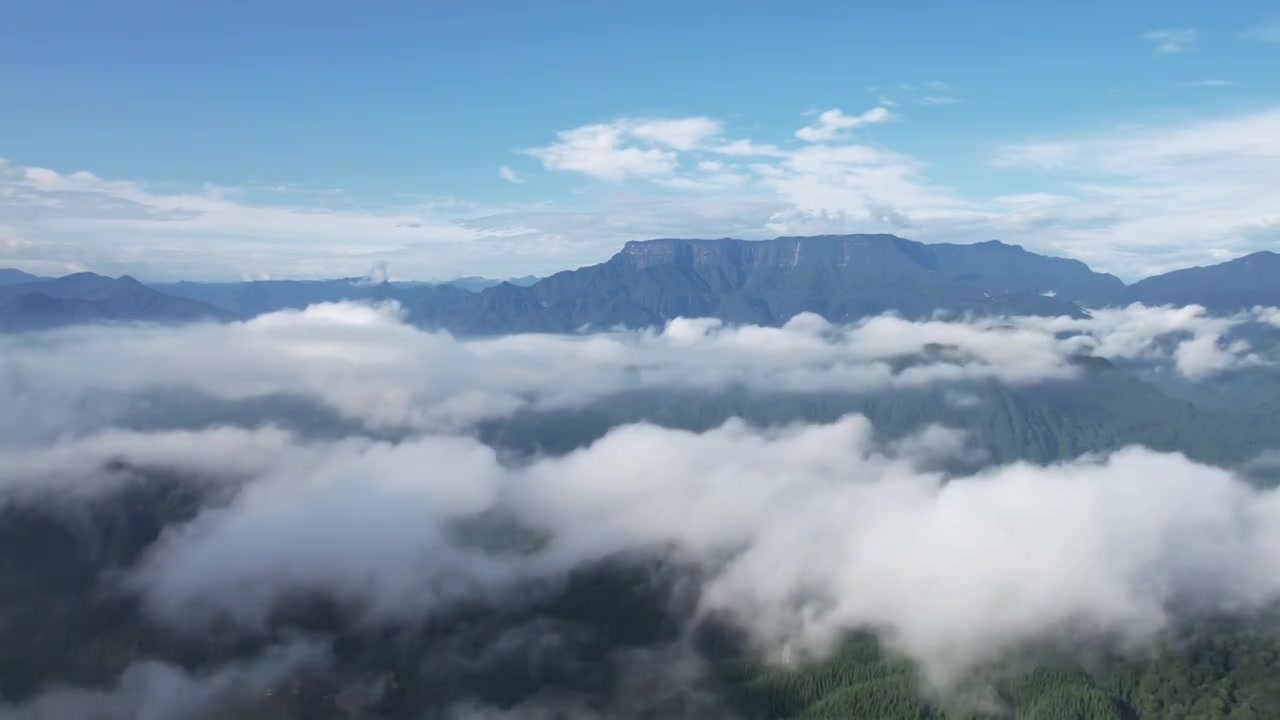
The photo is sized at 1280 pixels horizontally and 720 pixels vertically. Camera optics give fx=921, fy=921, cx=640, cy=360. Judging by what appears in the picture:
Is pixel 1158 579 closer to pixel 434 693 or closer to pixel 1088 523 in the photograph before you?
pixel 1088 523

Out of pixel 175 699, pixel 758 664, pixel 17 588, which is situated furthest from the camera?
pixel 17 588

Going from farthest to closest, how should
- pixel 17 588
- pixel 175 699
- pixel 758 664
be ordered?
1. pixel 17 588
2. pixel 758 664
3. pixel 175 699

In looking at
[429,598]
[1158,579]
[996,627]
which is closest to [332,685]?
[429,598]

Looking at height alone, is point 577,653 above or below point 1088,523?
below

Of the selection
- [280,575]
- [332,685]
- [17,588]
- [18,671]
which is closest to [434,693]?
[332,685]

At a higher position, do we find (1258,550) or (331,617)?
(1258,550)

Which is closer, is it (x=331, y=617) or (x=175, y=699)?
(x=175, y=699)

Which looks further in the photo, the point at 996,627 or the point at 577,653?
the point at 577,653

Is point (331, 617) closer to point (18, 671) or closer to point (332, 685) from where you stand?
point (332, 685)

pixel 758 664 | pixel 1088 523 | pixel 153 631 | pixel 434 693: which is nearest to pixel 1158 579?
pixel 1088 523
